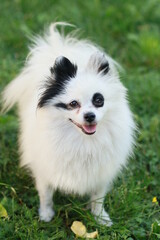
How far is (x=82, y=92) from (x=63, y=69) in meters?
0.17

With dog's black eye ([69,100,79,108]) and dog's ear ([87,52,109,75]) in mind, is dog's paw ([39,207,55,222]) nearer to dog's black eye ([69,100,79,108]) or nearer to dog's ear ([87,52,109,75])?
dog's black eye ([69,100,79,108])

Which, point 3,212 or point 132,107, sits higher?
point 132,107

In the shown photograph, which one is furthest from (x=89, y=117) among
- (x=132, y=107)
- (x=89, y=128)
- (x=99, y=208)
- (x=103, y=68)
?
(x=132, y=107)

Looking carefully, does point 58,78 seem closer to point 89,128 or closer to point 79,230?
point 89,128

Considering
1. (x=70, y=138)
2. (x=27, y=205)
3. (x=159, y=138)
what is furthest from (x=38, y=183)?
(x=159, y=138)

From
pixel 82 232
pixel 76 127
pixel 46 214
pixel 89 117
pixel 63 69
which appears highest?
pixel 63 69

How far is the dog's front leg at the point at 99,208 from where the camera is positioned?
8.21 feet

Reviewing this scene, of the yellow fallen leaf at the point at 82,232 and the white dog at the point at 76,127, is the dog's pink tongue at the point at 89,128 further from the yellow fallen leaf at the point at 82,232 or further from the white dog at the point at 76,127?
the yellow fallen leaf at the point at 82,232

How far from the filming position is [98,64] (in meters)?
2.13

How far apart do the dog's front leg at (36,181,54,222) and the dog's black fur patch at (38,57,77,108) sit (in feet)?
2.21

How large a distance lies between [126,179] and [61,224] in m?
0.60

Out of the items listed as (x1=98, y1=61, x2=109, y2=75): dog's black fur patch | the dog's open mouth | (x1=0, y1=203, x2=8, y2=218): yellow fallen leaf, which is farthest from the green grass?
(x1=98, y1=61, x2=109, y2=75): dog's black fur patch

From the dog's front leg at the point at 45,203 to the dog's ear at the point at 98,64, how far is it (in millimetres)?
856

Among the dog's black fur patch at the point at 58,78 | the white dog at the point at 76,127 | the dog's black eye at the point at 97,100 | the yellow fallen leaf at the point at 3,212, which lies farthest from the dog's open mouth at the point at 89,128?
the yellow fallen leaf at the point at 3,212
